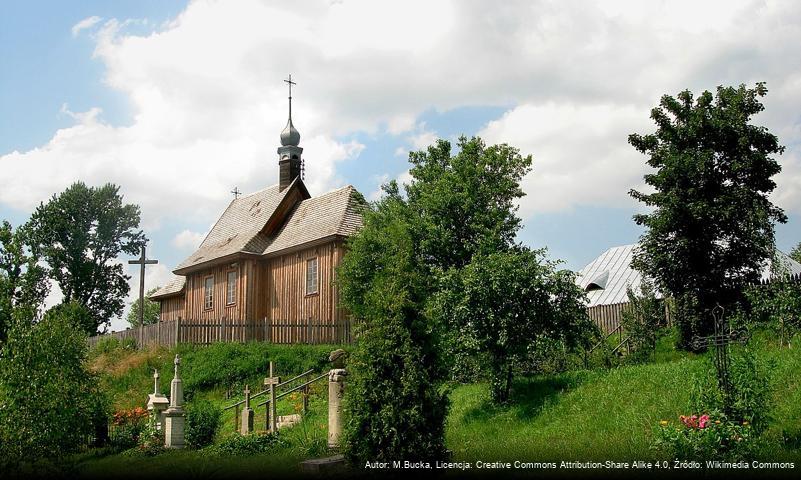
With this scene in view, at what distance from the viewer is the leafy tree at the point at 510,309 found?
1914cm

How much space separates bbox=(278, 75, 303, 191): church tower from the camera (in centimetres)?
3706

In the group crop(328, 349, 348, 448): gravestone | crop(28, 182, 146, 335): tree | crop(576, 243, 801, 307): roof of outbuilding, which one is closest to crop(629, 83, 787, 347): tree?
crop(576, 243, 801, 307): roof of outbuilding

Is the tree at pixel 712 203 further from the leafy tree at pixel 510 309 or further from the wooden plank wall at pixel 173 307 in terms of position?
the wooden plank wall at pixel 173 307

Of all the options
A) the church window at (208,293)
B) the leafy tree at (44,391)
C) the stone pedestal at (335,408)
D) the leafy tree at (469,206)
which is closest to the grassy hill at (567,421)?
the stone pedestal at (335,408)

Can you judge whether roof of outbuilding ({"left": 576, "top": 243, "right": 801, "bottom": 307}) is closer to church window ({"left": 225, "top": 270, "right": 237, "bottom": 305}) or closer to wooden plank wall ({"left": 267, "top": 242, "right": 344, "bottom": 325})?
wooden plank wall ({"left": 267, "top": 242, "right": 344, "bottom": 325})

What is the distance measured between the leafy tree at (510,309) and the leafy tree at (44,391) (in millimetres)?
8734

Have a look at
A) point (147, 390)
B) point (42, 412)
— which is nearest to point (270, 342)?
point (147, 390)

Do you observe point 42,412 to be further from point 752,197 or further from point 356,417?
point 752,197

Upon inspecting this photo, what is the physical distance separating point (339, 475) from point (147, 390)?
53.6 ft

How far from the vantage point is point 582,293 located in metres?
19.8

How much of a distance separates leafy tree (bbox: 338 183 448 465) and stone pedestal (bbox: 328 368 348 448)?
250cm

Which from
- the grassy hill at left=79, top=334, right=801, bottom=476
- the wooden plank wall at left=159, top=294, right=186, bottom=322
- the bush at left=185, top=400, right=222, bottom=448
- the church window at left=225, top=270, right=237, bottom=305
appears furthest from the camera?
the wooden plank wall at left=159, top=294, right=186, bottom=322

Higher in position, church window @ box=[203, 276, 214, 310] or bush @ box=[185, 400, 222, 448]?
church window @ box=[203, 276, 214, 310]

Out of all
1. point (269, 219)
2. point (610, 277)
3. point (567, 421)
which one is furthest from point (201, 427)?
point (610, 277)
